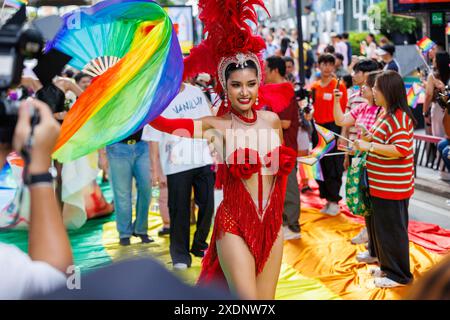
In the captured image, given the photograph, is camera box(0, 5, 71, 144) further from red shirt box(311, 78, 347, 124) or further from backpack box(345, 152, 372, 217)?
red shirt box(311, 78, 347, 124)

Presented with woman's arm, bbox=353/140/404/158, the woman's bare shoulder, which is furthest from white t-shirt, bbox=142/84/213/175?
the woman's bare shoulder

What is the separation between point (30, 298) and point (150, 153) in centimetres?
469

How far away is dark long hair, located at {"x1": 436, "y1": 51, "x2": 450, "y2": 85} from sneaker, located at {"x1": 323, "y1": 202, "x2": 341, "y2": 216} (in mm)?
1899

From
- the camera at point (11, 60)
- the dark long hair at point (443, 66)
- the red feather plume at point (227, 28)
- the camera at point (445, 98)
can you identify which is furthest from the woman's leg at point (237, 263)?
the dark long hair at point (443, 66)

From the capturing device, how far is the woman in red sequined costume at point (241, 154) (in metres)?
3.15

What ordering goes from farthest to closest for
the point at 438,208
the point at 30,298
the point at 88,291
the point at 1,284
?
the point at 438,208 < the point at 1,284 < the point at 30,298 < the point at 88,291

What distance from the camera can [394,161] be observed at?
418 cm

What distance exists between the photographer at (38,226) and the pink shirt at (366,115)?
370 cm

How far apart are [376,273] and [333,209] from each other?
188cm

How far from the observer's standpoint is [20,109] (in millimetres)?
1308

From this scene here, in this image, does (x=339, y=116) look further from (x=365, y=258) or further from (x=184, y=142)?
(x=184, y=142)

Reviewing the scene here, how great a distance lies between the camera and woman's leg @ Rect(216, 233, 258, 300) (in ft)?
9.93

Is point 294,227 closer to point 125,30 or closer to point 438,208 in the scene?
point 438,208
